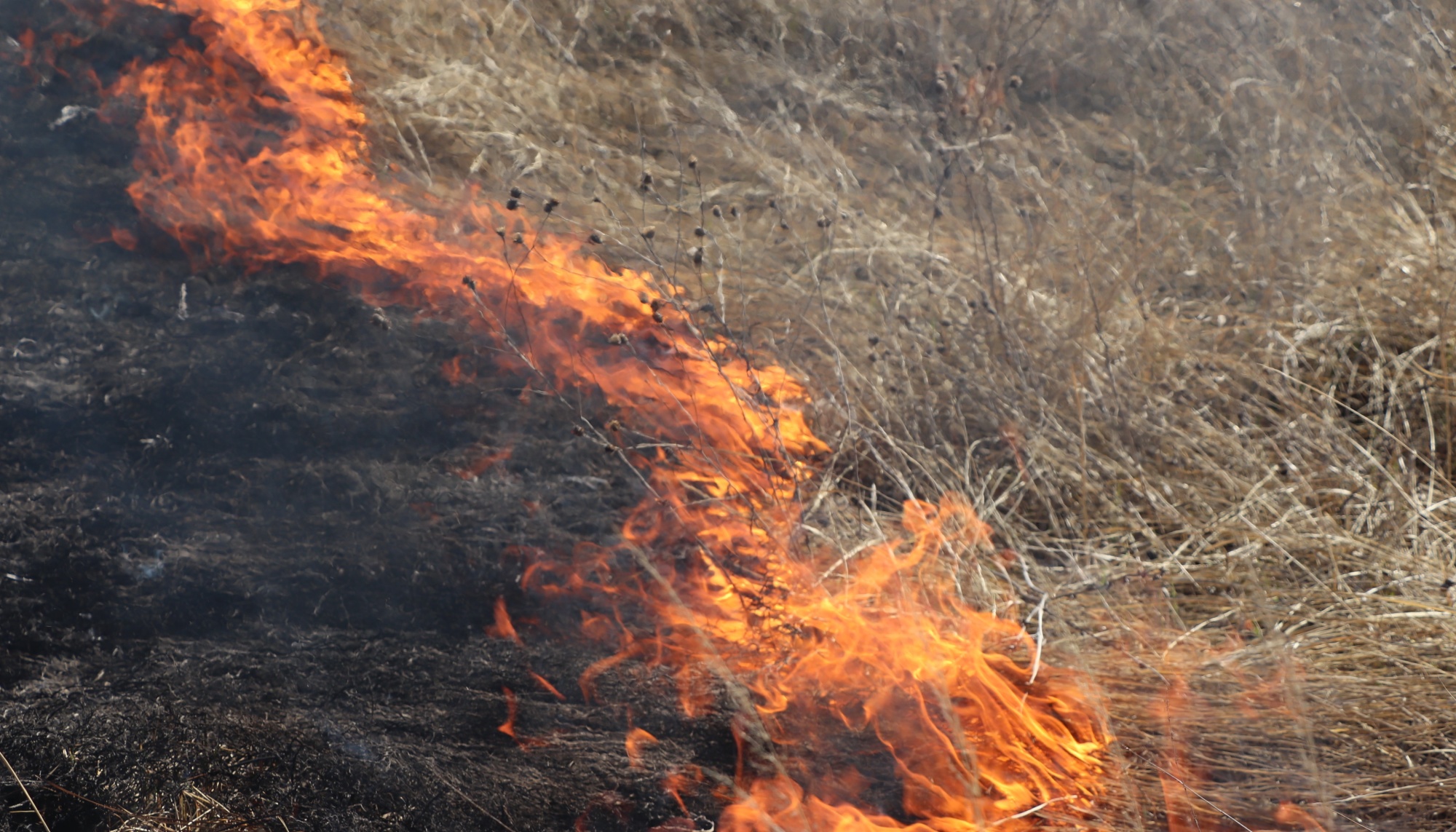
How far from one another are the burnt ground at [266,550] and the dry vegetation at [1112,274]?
→ 952 mm

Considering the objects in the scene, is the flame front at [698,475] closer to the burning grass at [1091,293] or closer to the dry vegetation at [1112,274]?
the burning grass at [1091,293]

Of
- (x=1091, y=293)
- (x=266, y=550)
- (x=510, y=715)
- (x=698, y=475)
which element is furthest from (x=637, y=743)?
(x=1091, y=293)

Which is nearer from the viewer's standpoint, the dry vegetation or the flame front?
the flame front

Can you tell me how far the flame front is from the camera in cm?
245

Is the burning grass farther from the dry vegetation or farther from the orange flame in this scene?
the orange flame

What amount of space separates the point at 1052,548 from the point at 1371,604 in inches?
35.1

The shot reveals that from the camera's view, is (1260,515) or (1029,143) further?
(1029,143)

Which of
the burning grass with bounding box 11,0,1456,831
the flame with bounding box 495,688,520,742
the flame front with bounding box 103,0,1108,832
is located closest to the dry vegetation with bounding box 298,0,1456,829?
the burning grass with bounding box 11,0,1456,831

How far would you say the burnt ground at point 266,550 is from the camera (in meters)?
2.47

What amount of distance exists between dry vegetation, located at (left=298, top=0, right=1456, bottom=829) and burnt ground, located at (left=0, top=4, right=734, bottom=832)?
0.95 meters

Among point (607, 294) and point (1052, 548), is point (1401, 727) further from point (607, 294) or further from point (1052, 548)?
point (607, 294)

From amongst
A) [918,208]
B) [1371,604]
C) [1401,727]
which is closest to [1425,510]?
[1371,604]

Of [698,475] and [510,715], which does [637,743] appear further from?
[698,475]

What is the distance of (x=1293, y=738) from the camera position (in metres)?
2.35
